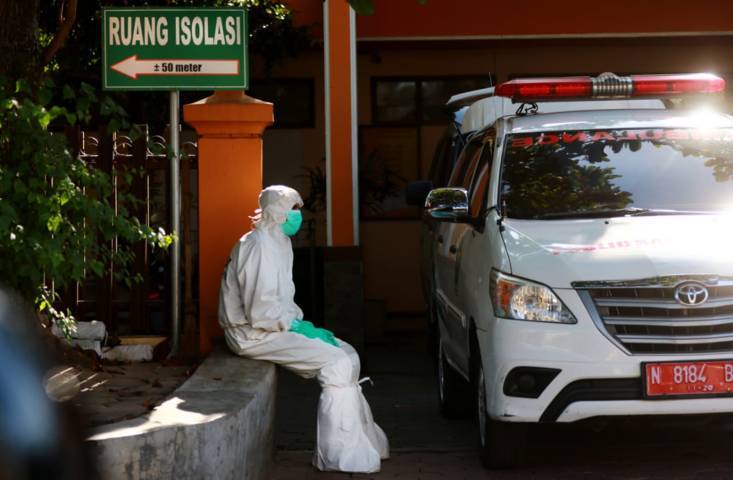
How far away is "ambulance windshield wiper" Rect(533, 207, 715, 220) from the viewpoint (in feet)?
24.3

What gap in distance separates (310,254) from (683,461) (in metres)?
5.95

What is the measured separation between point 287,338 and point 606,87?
2470mm

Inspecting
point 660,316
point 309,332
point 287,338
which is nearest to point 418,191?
point 309,332

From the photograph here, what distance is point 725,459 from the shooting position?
7.53 m

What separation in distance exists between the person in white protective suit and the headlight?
3.46 ft

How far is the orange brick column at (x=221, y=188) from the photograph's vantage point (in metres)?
9.01

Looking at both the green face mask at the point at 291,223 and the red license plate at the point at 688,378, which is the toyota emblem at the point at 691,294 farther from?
the green face mask at the point at 291,223

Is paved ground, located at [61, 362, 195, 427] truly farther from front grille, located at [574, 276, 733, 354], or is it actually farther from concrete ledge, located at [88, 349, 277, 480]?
front grille, located at [574, 276, 733, 354]

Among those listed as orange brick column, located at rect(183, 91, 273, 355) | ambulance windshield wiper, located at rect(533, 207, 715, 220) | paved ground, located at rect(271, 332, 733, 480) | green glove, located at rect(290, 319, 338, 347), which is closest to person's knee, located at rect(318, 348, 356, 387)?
green glove, located at rect(290, 319, 338, 347)

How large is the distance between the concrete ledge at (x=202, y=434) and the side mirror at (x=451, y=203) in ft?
4.80

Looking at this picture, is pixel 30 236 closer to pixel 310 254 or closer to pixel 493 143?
pixel 493 143

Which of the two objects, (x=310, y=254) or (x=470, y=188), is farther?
(x=310, y=254)

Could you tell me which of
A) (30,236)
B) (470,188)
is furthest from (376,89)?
(30,236)

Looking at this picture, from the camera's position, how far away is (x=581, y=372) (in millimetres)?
6715
